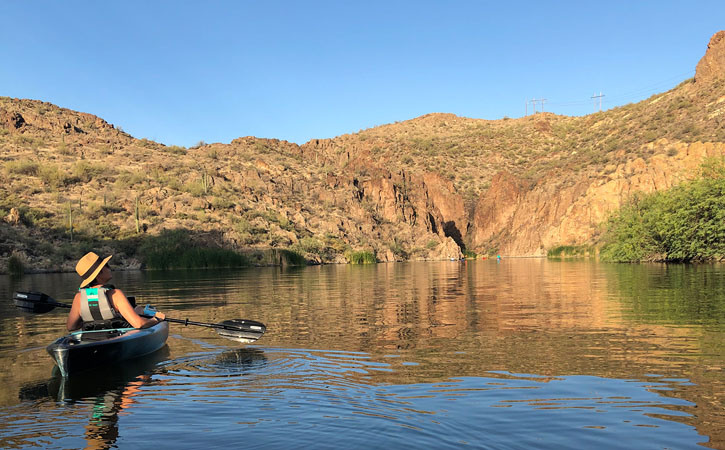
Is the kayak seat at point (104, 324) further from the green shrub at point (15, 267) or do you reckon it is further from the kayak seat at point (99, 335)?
the green shrub at point (15, 267)

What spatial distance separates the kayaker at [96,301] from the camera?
37.4 ft

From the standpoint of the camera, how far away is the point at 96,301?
11656mm

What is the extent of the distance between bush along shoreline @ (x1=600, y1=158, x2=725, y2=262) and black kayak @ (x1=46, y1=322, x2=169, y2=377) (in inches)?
1708

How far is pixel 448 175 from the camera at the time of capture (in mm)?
126812

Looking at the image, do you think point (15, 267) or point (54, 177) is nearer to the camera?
point (15, 267)

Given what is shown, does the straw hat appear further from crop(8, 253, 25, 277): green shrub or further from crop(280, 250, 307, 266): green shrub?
crop(280, 250, 307, 266): green shrub

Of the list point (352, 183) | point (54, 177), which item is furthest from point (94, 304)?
point (352, 183)

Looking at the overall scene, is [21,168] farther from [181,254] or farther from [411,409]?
[411,409]

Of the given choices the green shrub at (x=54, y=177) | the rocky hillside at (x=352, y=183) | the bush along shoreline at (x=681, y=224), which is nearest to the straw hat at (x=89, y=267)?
the bush along shoreline at (x=681, y=224)

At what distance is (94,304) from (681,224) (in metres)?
45.6

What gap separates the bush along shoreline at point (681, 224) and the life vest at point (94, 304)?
44091mm

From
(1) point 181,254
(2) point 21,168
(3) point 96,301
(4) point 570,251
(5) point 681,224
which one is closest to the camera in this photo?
(3) point 96,301

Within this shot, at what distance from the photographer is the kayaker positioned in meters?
11.4

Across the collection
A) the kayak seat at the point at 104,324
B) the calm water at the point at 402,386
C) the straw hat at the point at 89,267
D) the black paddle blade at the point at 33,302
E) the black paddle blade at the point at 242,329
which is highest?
the straw hat at the point at 89,267
